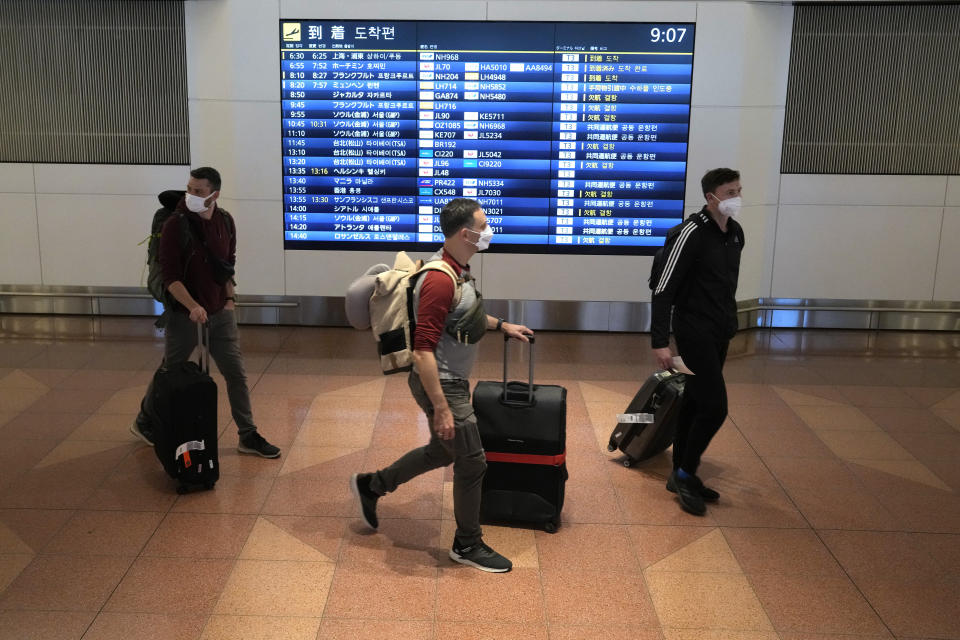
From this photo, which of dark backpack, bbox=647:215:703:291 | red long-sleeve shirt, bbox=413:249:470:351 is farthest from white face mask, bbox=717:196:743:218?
red long-sleeve shirt, bbox=413:249:470:351

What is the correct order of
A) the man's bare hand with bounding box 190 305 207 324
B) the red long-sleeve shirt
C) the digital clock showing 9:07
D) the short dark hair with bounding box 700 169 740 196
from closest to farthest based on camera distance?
the red long-sleeve shirt → the short dark hair with bounding box 700 169 740 196 → the man's bare hand with bounding box 190 305 207 324 → the digital clock showing 9:07

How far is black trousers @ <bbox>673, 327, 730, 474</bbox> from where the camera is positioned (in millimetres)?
4422

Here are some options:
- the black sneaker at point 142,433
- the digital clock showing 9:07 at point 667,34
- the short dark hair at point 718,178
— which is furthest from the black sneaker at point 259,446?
the digital clock showing 9:07 at point 667,34

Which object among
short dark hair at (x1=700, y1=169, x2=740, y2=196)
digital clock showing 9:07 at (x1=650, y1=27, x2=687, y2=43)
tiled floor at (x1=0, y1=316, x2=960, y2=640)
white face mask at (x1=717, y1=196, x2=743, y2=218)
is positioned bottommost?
tiled floor at (x1=0, y1=316, x2=960, y2=640)

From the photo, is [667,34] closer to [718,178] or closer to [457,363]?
[718,178]

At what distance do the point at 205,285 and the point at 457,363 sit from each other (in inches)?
70.9

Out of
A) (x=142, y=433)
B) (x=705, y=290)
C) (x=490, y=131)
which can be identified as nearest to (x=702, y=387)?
(x=705, y=290)

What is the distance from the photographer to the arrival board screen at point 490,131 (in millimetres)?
7754

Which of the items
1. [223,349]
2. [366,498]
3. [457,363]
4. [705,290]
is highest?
[705,290]

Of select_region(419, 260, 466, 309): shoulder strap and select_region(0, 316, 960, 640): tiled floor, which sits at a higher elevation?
select_region(419, 260, 466, 309): shoulder strap

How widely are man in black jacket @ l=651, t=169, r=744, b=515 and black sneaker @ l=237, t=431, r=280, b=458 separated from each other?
91.3 inches

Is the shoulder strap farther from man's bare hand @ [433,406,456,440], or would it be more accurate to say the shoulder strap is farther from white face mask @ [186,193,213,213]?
white face mask @ [186,193,213,213]

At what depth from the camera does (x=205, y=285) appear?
488cm

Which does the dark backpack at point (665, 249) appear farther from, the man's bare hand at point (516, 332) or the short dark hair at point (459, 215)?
the short dark hair at point (459, 215)
